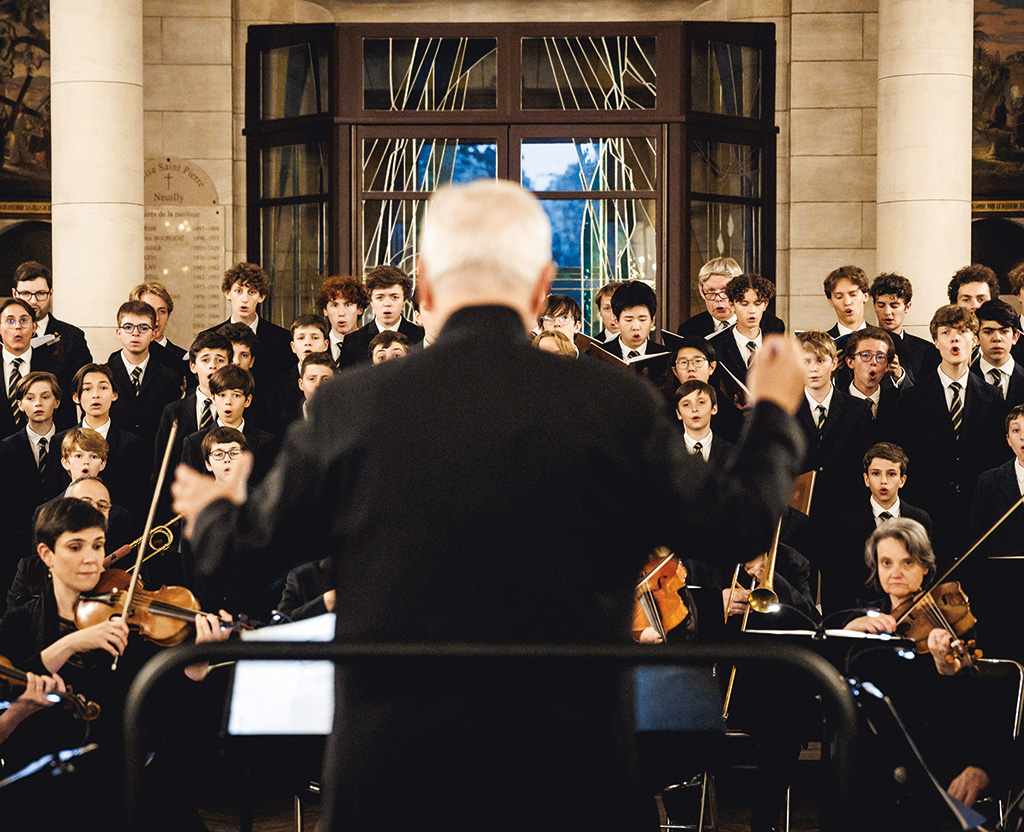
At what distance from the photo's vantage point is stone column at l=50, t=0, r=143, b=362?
348 inches

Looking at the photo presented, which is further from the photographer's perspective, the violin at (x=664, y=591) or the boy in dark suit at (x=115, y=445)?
the boy in dark suit at (x=115, y=445)

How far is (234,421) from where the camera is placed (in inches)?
235

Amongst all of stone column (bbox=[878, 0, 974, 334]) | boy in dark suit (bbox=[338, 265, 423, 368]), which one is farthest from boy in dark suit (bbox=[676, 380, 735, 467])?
stone column (bbox=[878, 0, 974, 334])

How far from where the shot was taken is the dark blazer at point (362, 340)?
6691 millimetres

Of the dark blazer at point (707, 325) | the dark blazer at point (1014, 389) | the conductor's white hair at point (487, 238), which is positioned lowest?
the dark blazer at point (1014, 389)

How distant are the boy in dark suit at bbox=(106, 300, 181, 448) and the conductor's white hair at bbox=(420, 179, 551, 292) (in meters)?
4.91

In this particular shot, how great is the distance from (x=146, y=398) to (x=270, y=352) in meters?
0.69

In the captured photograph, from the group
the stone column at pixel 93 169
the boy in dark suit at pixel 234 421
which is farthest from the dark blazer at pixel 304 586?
the stone column at pixel 93 169

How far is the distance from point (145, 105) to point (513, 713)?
9.83m

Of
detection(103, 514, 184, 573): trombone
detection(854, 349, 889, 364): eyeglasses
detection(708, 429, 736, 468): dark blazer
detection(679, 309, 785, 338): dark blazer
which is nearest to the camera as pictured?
detection(103, 514, 184, 573): trombone

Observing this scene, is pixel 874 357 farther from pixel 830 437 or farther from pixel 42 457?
pixel 42 457

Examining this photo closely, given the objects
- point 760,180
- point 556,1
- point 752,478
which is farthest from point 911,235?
point 752,478

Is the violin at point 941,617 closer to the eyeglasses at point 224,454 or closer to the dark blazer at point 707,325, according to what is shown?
the eyeglasses at point 224,454

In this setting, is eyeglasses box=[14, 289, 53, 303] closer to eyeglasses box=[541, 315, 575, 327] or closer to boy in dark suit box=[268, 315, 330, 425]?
boy in dark suit box=[268, 315, 330, 425]
